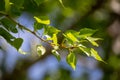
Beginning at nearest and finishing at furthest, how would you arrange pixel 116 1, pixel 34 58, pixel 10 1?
pixel 10 1 → pixel 34 58 → pixel 116 1

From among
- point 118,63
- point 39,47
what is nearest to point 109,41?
point 118,63

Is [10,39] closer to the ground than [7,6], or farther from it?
closer to the ground

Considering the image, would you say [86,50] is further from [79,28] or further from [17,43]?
[79,28]

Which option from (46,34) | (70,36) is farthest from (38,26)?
(70,36)

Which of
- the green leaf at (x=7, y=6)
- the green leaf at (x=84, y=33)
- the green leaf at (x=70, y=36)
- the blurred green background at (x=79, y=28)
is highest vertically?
the green leaf at (x=7, y=6)

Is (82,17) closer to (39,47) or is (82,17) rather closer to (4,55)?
(4,55)

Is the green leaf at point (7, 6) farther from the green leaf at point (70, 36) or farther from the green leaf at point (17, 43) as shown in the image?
the green leaf at point (70, 36)

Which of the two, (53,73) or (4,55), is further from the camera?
(53,73)

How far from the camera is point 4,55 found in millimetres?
5816

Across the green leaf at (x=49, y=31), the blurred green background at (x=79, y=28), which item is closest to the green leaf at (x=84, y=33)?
the green leaf at (x=49, y=31)

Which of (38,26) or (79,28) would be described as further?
(79,28)

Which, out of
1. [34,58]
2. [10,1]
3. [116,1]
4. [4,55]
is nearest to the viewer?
[10,1]

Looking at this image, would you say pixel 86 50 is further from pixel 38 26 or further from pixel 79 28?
pixel 79 28

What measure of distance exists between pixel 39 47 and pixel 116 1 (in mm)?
3606
